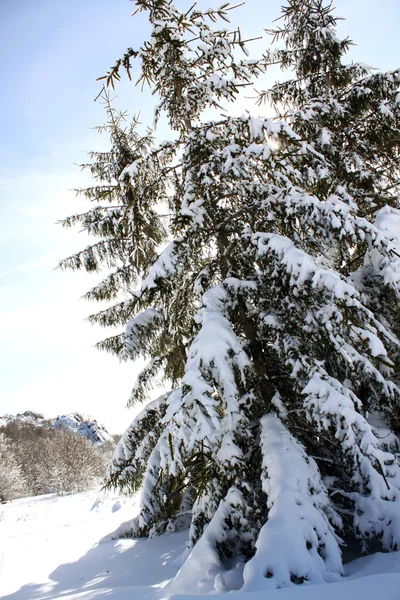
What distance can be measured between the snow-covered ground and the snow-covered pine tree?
0.31 meters

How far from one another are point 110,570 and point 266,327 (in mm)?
5279

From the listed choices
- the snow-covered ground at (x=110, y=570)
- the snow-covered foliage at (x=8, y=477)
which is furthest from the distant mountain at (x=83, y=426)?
the snow-covered ground at (x=110, y=570)

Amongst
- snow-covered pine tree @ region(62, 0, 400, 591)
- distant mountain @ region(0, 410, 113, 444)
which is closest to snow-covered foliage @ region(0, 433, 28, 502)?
snow-covered pine tree @ region(62, 0, 400, 591)

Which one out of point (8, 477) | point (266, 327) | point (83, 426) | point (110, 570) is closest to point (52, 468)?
point (8, 477)

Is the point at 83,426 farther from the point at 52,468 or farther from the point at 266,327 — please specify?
the point at 266,327

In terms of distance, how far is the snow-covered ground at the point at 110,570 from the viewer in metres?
2.44

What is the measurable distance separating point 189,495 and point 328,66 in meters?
11.8

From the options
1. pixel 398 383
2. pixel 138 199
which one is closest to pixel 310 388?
pixel 398 383

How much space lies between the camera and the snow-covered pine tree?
3.31 m

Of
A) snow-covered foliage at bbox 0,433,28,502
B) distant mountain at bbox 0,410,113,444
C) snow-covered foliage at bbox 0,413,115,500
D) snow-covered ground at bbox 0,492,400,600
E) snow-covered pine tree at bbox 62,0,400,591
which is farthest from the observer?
distant mountain at bbox 0,410,113,444

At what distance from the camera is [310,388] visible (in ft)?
11.5

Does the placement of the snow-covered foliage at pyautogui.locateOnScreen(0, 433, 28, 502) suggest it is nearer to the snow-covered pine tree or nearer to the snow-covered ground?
the snow-covered ground

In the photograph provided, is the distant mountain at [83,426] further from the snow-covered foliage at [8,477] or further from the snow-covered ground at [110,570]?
the snow-covered ground at [110,570]

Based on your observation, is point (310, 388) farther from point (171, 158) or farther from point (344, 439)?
point (171, 158)
